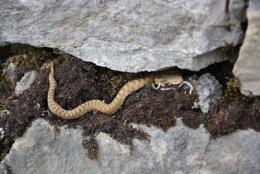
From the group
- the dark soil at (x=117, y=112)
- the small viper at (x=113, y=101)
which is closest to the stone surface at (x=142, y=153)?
the dark soil at (x=117, y=112)

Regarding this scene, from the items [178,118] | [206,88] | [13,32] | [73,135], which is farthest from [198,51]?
[13,32]

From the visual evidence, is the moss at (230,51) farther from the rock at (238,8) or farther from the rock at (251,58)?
the rock at (238,8)

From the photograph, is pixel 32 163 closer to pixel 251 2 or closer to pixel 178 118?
pixel 178 118

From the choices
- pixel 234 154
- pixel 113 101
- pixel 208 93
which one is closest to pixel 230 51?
pixel 208 93

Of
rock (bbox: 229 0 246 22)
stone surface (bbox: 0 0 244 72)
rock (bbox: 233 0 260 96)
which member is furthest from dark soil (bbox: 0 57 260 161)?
rock (bbox: 229 0 246 22)

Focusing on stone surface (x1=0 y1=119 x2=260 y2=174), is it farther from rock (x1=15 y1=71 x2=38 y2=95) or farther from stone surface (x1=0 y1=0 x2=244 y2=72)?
stone surface (x1=0 y1=0 x2=244 y2=72)

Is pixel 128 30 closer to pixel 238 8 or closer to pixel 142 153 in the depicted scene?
pixel 238 8
